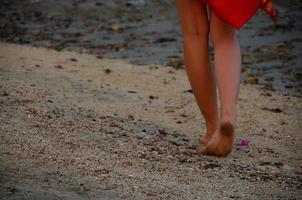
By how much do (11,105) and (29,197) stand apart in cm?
162

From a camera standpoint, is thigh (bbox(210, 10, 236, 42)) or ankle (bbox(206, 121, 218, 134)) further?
ankle (bbox(206, 121, 218, 134))

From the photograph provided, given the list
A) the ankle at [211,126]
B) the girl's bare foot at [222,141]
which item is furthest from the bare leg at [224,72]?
the ankle at [211,126]

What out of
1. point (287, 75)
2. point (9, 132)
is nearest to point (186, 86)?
point (287, 75)

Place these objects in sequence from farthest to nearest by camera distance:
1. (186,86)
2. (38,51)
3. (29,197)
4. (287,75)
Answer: (38,51)
(287,75)
(186,86)
(29,197)

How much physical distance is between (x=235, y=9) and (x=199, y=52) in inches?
13.0

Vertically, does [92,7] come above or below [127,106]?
below

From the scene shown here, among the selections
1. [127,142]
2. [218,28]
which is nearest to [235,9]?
[218,28]

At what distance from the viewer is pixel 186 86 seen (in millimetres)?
5473

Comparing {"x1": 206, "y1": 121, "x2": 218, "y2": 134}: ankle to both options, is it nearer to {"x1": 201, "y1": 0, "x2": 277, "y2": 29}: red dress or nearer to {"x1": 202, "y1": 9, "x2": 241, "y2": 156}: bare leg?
{"x1": 202, "y1": 9, "x2": 241, "y2": 156}: bare leg

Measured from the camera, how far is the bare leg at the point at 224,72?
9.48 feet

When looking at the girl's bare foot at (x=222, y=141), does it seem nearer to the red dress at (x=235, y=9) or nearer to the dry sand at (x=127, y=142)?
the dry sand at (x=127, y=142)

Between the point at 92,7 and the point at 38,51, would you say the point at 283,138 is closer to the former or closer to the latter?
the point at 38,51

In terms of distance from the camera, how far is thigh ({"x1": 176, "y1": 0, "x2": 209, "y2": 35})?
3.01m

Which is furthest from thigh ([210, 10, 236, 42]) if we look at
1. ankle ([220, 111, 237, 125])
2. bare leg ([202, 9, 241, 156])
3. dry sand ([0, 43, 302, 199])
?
dry sand ([0, 43, 302, 199])
